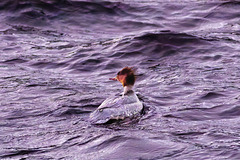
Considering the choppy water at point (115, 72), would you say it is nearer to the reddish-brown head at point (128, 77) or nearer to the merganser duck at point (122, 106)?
the merganser duck at point (122, 106)

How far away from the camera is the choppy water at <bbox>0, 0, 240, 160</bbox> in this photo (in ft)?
21.8

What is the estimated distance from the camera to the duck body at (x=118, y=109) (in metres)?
8.01

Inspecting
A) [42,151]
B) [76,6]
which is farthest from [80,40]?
[42,151]

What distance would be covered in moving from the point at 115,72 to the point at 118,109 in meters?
3.04

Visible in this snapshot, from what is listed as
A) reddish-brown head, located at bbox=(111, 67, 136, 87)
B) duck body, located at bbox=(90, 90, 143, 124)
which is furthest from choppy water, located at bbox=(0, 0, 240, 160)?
reddish-brown head, located at bbox=(111, 67, 136, 87)

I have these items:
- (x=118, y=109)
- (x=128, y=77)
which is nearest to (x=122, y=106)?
(x=118, y=109)

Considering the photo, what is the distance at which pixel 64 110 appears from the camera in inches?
335

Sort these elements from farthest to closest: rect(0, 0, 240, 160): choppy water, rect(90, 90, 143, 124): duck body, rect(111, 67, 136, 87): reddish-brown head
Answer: rect(111, 67, 136, 87): reddish-brown head < rect(90, 90, 143, 124): duck body < rect(0, 0, 240, 160): choppy water

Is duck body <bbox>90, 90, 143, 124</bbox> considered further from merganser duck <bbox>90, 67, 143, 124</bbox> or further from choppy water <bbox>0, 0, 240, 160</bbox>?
choppy water <bbox>0, 0, 240, 160</bbox>

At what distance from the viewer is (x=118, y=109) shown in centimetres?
831

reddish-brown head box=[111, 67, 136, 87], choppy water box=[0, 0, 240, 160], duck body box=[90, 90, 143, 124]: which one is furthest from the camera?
reddish-brown head box=[111, 67, 136, 87]

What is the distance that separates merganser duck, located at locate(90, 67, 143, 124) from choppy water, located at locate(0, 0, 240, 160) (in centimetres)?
21

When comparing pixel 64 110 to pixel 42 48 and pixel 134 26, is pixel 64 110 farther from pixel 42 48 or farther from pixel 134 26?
pixel 134 26

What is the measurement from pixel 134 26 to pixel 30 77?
16.6 feet
